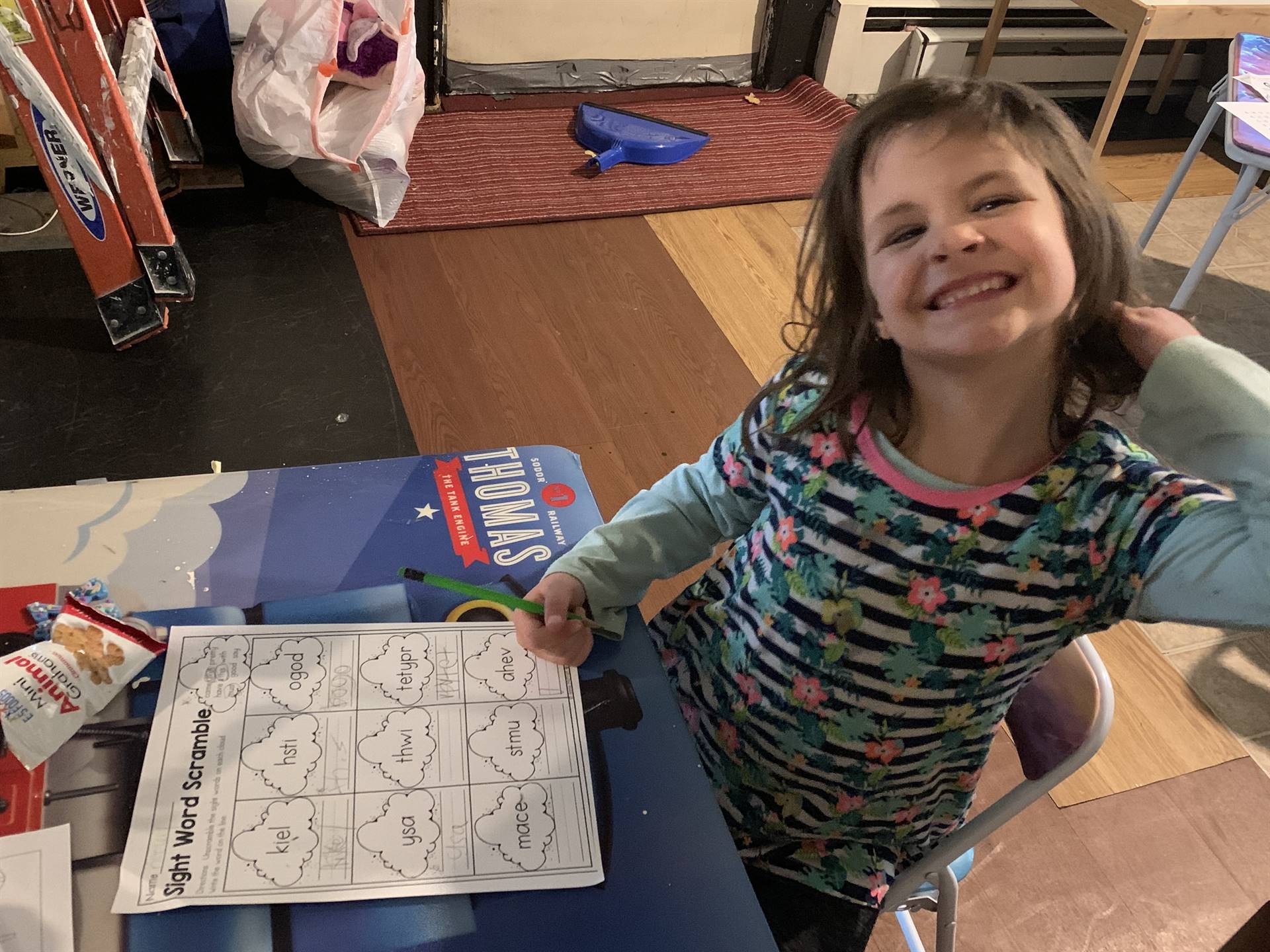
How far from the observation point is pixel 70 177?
1.77 m

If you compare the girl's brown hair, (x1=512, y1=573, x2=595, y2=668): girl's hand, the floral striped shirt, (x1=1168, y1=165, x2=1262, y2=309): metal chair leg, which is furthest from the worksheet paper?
(x1=1168, y1=165, x2=1262, y2=309): metal chair leg

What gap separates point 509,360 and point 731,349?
1.60 ft

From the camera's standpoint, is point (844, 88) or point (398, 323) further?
point (844, 88)

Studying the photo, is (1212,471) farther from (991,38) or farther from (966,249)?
(991,38)

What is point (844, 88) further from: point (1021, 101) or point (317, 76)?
point (1021, 101)

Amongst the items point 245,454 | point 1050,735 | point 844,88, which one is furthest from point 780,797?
point 844,88

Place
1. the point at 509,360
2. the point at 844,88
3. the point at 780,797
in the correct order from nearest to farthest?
1. the point at 780,797
2. the point at 509,360
3. the point at 844,88

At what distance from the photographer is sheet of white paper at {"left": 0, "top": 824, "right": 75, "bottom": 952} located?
53 centimetres

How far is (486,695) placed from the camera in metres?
0.69

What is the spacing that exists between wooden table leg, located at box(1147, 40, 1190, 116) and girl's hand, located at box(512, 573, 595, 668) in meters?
3.48

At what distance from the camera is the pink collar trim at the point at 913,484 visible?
727mm

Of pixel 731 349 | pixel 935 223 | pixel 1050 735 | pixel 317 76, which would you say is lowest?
pixel 731 349

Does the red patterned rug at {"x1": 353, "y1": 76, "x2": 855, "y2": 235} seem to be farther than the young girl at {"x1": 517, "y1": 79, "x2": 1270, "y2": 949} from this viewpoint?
Yes

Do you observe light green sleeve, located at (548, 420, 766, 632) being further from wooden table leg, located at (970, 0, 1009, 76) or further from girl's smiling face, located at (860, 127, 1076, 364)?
wooden table leg, located at (970, 0, 1009, 76)
